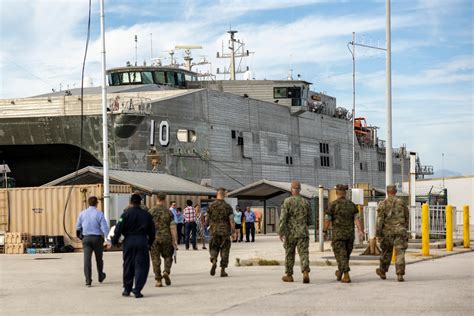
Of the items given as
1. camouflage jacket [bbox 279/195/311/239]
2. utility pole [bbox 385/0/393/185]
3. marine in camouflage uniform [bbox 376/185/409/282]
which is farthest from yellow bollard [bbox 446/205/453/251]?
camouflage jacket [bbox 279/195/311/239]

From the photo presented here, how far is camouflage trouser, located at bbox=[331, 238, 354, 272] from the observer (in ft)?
48.2

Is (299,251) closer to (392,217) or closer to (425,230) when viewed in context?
(392,217)

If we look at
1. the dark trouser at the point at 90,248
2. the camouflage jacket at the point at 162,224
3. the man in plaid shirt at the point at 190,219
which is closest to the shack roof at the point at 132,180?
the man in plaid shirt at the point at 190,219

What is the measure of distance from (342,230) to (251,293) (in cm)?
263

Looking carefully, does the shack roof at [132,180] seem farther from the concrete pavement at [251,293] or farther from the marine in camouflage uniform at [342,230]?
the marine in camouflage uniform at [342,230]

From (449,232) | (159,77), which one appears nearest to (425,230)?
(449,232)

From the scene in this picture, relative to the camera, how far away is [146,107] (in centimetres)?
4247

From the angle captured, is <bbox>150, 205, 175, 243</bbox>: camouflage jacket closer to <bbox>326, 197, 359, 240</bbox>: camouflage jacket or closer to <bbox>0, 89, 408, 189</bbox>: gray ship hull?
<bbox>326, 197, 359, 240</bbox>: camouflage jacket

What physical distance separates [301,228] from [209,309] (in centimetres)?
395

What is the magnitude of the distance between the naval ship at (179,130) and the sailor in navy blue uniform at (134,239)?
79.9 feet

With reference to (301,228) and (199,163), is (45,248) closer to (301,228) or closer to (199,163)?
(301,228)

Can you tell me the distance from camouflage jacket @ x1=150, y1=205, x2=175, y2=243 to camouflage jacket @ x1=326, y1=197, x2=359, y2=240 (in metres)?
2.82

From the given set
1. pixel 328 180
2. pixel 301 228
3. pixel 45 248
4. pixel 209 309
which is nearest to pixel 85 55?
pixel 45 248

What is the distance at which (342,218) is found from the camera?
49.3 feet
